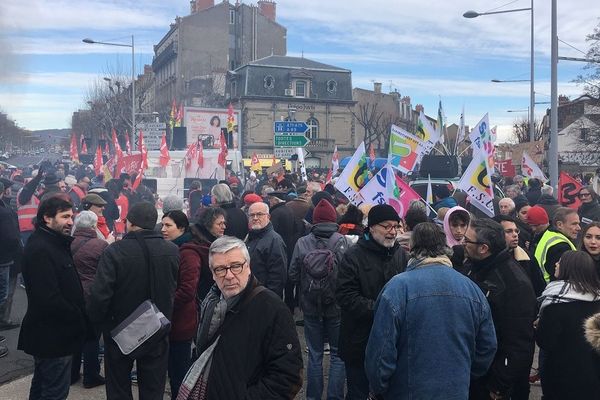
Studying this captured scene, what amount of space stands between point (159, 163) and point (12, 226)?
38.2 ft

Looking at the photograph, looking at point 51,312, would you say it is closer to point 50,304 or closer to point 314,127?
point 50,304

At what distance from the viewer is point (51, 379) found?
187 inches

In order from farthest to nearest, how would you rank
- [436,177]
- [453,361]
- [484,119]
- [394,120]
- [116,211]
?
[394,120]
[436,177]
[116,211]
[484,119]
[453,361]

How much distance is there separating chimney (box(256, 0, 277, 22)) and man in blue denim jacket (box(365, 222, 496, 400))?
68.2 meters

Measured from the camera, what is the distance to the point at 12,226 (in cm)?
762

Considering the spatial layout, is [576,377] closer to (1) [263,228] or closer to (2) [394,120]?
(1) [263,228]

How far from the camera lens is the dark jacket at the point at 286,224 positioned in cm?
827

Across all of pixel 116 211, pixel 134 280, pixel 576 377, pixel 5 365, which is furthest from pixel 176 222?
pixel 116 211

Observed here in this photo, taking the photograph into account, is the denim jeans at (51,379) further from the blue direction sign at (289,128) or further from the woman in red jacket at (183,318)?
the blue direction sign at (289,128)

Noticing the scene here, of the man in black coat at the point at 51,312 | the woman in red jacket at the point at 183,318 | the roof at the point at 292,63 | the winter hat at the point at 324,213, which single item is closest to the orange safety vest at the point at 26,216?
the man in black coat at the point at 51,312

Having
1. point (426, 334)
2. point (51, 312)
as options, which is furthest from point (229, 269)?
point (51, 312)

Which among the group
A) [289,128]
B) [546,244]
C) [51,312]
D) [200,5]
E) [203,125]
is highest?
[200,5]

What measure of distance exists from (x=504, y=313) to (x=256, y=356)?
1.87m

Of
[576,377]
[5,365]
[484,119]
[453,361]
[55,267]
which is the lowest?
[5,365]
